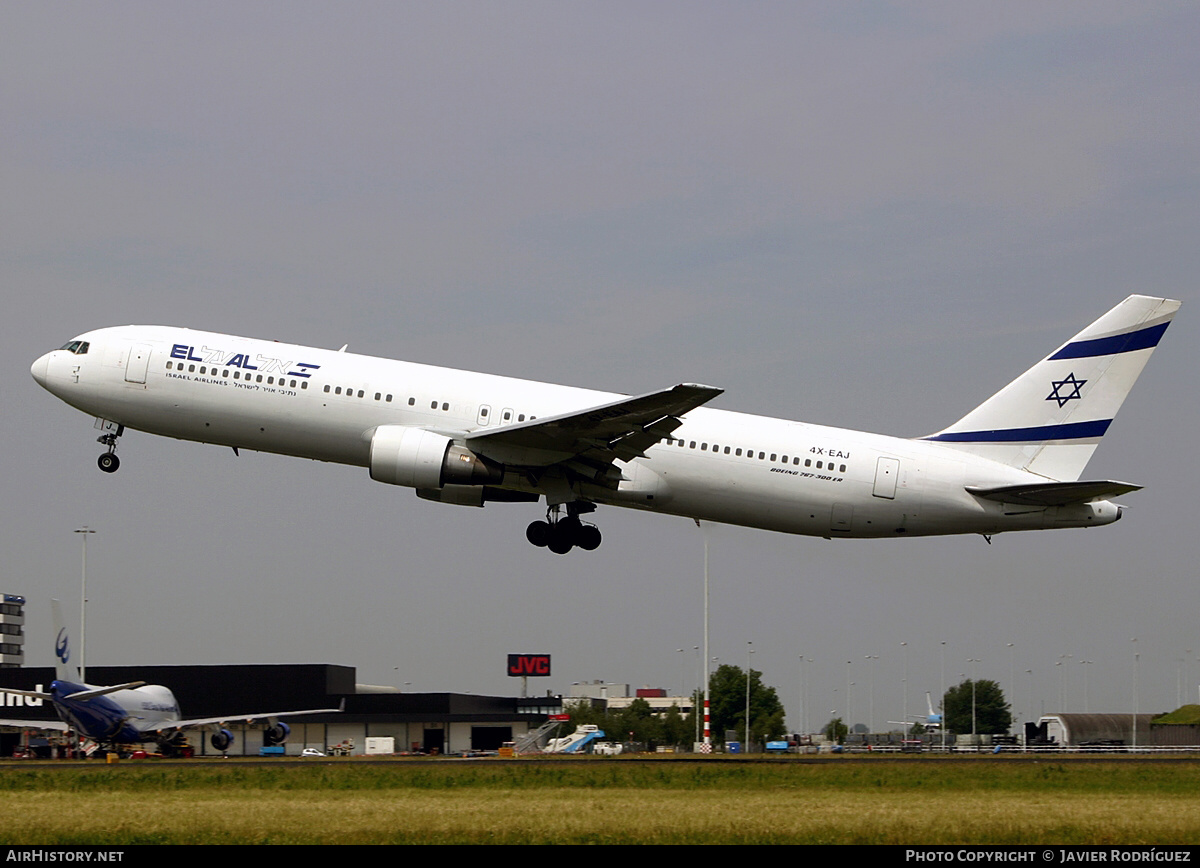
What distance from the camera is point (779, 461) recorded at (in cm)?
3591

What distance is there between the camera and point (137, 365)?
3675 cm

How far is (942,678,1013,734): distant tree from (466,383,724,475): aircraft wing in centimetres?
10717

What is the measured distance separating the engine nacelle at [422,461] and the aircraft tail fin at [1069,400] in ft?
43.9

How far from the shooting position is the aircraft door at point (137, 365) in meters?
36.7

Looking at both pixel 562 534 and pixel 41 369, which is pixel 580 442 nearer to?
pixel 562 534

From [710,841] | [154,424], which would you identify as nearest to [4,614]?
[154,424]

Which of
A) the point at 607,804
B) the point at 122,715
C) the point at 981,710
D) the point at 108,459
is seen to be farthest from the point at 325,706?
the point at 981,710

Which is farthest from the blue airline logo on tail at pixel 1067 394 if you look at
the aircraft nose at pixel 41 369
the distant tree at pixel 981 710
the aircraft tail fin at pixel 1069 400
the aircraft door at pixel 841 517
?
the distant tree at pixel 981 710

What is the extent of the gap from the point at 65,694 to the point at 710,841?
39.5 metres

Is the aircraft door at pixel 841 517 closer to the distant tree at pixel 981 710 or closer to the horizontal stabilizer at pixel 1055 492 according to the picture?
the horizontal stabilizer at pixel 1055 492

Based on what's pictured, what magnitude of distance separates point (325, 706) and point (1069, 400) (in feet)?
173

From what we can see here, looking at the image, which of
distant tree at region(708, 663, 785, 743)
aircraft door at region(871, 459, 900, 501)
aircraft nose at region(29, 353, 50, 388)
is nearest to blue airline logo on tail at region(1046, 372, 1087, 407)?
aircraft door at region(871, 459, 900, 501)

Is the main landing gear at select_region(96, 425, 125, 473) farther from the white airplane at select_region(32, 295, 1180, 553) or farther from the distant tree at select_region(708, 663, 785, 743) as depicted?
the distant tree at select_region(708, 663, 785, 743)

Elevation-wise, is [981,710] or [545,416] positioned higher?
[545,416]
